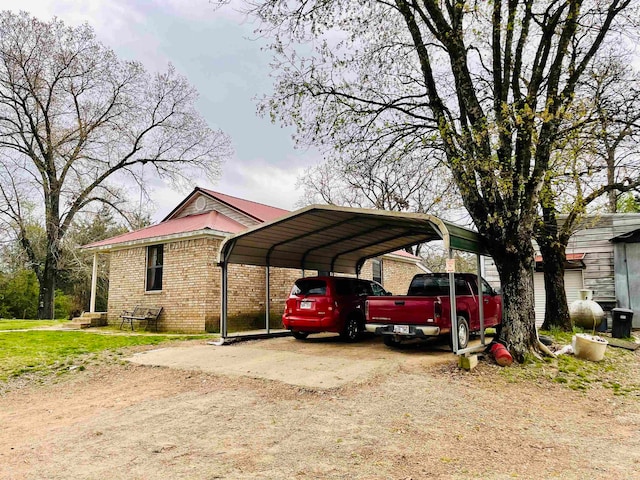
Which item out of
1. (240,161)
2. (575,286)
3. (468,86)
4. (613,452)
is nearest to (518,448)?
(613,452)

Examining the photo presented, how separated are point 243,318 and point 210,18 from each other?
9386 mm

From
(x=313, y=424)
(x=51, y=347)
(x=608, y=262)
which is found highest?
(x=608, y=262)

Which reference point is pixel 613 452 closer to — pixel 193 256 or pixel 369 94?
pixel 369 94

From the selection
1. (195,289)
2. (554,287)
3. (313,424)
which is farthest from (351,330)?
(554,287)

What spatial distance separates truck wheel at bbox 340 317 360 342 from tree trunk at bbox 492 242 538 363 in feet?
12.4

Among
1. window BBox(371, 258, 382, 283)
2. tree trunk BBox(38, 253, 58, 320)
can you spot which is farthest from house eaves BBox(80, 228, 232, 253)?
window BBox(371, 258, 382, 283)

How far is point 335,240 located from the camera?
13.5m

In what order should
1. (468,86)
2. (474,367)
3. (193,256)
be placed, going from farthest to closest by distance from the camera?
(193,256), (468,86), (474,367)

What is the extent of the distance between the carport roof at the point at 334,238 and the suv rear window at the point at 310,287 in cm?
141

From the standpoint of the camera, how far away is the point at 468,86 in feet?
30.6

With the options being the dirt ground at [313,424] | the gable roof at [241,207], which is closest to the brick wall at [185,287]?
the gable roof at [241,207]

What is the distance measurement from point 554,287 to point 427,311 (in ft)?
22.5

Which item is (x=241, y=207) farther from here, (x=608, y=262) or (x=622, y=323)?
(x=608, y=262)

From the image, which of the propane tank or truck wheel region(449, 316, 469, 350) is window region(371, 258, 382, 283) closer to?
the propane tank
